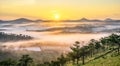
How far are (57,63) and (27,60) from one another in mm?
12927

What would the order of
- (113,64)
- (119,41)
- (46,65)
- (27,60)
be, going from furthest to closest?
(46,65) < (27,60) < (119,41) < (113,64)

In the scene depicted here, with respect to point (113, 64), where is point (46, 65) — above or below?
below

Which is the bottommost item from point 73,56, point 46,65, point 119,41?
point 46,65

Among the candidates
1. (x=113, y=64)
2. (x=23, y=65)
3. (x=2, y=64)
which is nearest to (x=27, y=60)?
(x=23, y=65)

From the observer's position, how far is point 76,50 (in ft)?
221

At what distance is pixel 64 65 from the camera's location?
78688 mm

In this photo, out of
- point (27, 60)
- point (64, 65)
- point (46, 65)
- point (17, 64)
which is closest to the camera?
point (27, 60)

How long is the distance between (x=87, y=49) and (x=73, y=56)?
781 centimetres

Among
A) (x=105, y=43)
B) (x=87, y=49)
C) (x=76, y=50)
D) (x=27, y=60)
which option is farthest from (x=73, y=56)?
(x=105, y=43)

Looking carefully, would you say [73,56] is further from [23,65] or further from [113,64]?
[113,64]

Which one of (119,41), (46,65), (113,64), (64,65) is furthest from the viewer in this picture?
(46,65)

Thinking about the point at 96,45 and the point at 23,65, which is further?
the point at 96,45

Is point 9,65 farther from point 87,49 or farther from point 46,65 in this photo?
point 87,49

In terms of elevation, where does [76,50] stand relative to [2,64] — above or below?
above
